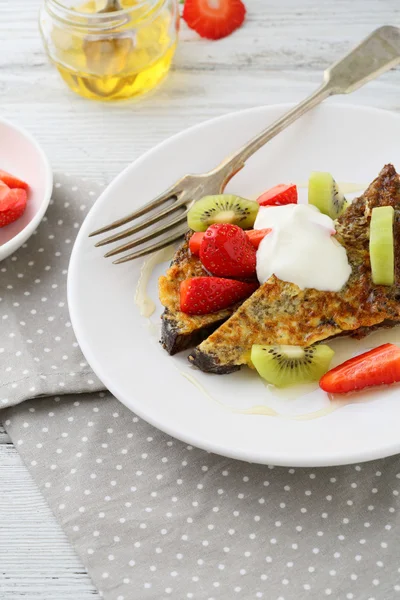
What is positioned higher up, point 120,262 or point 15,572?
point 120,262

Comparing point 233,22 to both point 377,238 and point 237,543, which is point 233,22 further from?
point 237,543

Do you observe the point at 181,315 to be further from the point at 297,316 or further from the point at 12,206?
the point at 12,206

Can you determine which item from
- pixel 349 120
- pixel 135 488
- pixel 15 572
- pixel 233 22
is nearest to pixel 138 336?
pixel 135 488

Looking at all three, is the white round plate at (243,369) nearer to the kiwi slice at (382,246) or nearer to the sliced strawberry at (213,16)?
the kiwi slice at (382,246)

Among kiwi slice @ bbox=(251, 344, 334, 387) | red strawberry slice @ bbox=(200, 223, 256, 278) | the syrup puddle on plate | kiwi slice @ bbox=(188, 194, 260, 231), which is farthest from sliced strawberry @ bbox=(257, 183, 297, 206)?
kiwi slice @ bbox=(251, 344, 334, 387)

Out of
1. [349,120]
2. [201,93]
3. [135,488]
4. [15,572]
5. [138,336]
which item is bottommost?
[15,572]

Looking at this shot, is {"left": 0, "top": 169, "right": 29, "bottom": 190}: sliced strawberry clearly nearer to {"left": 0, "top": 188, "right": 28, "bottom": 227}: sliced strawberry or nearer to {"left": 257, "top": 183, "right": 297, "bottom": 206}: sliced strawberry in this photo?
{"left": 0, "top": 188, "right": 28, "bottom": 227}: sliced strawberry

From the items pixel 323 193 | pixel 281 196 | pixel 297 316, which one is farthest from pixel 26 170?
pixel 297 316
